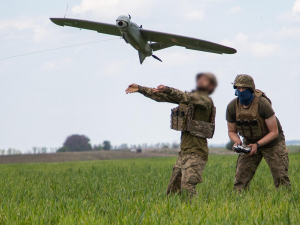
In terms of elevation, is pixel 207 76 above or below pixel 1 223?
above

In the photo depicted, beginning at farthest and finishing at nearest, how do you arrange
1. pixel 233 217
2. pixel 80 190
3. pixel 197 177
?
pixel 80 190 → pixel 197 177 → pixel 233 217

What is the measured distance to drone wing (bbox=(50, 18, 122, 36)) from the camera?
656 inches

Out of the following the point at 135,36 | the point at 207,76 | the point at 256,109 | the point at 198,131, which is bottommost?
the point at 198,131

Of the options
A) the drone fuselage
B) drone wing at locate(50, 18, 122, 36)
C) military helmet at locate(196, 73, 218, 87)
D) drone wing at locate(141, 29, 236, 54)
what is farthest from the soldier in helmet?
drone wing at locate(50, 18, 122, 36)

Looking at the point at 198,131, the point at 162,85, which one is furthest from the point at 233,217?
the point at 162,85

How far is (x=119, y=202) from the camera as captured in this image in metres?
5.21

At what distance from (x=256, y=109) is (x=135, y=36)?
28.0 feet

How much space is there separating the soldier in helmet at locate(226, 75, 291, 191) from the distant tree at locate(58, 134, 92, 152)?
104791 mm

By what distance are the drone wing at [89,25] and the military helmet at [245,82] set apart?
473 inches

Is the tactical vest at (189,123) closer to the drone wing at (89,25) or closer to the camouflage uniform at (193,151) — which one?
the camouflage uniform at (193,151)

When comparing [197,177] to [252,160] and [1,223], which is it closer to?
[252,160]

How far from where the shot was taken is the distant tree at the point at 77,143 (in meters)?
111

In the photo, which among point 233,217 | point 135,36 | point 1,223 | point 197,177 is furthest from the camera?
point 135,36

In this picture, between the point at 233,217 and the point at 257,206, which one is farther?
the point at 257,206
